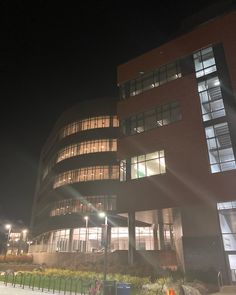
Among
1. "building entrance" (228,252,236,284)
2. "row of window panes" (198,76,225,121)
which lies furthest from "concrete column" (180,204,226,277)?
"row of window panes" (198,76,225,121)

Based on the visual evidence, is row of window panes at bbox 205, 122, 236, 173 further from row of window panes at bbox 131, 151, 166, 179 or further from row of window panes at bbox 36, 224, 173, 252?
row of window panes at bbox 36, 224, 173, 252

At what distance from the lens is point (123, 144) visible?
1528 inches

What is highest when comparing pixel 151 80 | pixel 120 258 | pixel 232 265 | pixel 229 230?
pixel 151 80

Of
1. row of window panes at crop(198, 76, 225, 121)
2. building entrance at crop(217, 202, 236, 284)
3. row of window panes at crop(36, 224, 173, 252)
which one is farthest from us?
row of window panes at crop(36, 224, 173, 252)

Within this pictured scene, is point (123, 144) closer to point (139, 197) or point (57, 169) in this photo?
point (139, 197)

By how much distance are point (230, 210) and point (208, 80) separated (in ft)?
51.3

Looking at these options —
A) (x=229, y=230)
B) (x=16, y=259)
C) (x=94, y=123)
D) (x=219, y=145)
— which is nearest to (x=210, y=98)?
(x=219, y=145)

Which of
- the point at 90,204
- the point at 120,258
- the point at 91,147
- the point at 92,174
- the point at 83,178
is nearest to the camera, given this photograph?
the point at 120,258

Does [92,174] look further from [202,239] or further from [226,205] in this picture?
[202,239]

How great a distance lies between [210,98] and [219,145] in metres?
6.29

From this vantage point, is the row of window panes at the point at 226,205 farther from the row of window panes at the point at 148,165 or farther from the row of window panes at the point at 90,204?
the row of window panes at the point at 90,204

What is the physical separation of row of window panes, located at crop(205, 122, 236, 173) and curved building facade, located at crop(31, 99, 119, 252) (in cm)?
2876

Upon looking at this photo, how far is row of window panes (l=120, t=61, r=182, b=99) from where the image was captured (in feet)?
126

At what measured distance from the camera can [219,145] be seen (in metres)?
31.9
